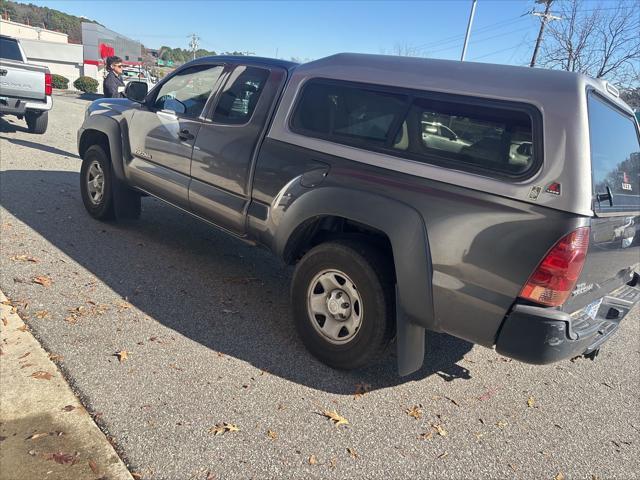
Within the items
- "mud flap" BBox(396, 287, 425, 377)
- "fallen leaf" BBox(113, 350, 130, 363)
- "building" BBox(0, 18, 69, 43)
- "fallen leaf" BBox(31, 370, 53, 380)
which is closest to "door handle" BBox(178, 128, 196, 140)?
"fallen leaf" BBox(113, 350, 130, 363)

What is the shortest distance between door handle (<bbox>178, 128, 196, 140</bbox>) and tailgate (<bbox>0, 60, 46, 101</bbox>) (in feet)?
26.0

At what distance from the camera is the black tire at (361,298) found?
3125 mm

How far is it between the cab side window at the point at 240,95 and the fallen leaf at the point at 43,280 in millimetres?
1918

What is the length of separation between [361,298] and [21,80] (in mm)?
10416

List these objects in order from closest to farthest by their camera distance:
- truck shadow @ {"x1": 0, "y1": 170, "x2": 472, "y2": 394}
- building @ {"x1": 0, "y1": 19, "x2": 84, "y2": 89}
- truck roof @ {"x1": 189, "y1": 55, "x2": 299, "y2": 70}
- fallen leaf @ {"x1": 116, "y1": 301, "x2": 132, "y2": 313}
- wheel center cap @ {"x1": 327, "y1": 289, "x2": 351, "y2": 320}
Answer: wheel center cap @ {"x1": 327, "y1": 289, "x2": 351, "y2": 320}
truck shadow @ {"x1": 0, "y1": 170, "x2": 472, "y2": 394}
fallen leaf @ {"x1": 116, "y1": 301, "x2": 132, "y2": 313}
truck roof @ {"x1": 189, "y1": 55, "x2": 299, "y2": 70}
building @ {"x1": 0, "y1": 19, "x2": 84, "y2": 89}

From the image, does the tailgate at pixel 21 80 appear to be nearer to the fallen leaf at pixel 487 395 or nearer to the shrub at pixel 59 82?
the fallen leaf at pixel 487 395

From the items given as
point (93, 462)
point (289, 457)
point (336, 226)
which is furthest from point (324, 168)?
point (93, 462)

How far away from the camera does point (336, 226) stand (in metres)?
3.53

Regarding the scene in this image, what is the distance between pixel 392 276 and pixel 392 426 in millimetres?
891

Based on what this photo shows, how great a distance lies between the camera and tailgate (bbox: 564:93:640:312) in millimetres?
2625

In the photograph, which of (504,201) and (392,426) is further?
(392,426)

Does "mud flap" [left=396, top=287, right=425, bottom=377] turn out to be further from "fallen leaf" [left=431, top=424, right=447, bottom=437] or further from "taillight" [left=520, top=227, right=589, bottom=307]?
"taillight" [left=520, top=227, right=589, bottom=307]

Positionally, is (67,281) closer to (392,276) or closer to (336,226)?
(336,226)

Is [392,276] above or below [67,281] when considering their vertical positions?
above
